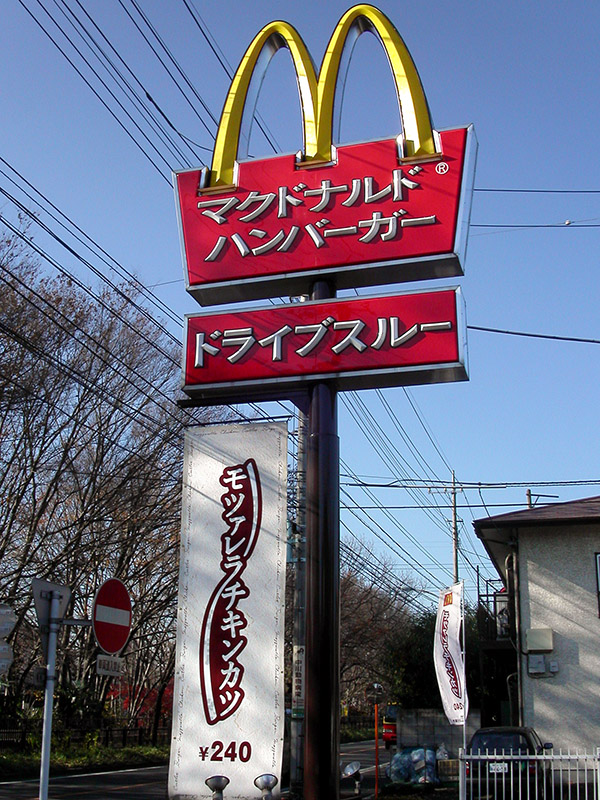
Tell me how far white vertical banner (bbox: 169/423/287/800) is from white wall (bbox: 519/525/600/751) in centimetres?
1416

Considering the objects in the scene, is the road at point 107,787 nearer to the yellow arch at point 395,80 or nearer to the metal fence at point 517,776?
the metal fence at point 517,776

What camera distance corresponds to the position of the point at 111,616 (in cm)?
729

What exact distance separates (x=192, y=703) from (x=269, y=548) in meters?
1.39

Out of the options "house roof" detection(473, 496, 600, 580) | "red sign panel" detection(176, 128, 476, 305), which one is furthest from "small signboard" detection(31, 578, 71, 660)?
"house roof" detection(473, 496, 600, 580)

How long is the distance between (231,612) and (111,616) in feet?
3.40

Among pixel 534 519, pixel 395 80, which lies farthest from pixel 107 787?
pixel 395 80

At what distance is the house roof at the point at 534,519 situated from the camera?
19719mm

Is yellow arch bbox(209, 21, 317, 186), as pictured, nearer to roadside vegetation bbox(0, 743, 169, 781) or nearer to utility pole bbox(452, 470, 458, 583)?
roadside vegetation bbox(0, 743, 169, 781)

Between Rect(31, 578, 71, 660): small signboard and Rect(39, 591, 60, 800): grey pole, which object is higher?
Rect(31, 578, 71, 660): small signboard

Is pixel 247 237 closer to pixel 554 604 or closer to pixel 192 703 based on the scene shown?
pixel 192 703

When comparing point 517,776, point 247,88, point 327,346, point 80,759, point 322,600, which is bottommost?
point 80,759

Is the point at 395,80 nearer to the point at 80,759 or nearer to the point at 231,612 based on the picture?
the point at 231,612

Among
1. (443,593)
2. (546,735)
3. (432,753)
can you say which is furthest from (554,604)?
(443,593)

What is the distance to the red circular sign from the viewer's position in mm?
7051
